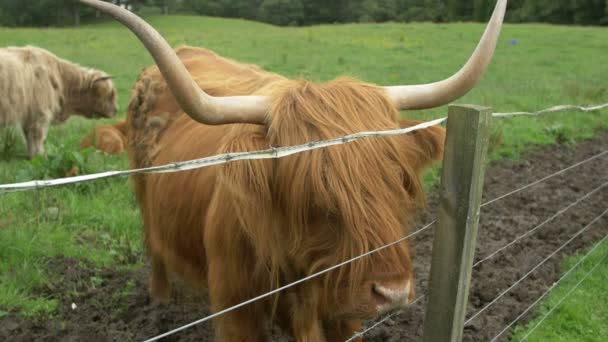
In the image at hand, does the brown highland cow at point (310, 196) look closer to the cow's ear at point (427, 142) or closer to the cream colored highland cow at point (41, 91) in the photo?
the cow's ear at point (427, 142)

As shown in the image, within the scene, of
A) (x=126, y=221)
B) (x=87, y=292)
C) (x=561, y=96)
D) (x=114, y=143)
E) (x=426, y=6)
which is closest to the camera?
(x=87, y=292)

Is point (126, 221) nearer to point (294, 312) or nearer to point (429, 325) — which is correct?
point (294, 312)

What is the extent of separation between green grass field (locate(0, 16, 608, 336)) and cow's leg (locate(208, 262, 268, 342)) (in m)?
1.67

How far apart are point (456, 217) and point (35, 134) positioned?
720 cm

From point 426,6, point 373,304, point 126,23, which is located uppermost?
point 426,6

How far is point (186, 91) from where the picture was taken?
1.68 meters

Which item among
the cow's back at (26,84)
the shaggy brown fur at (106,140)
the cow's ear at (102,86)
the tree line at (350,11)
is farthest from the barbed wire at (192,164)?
the tree line at (350,11)

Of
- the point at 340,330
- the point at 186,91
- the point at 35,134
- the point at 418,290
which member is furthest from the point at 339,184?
the point at 35,134

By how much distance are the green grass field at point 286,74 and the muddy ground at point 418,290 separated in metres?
0.18

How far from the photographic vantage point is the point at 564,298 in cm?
378

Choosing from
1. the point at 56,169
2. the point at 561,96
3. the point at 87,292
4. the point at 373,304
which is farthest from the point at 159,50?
the point at 561,96

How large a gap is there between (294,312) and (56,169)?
3979 mm

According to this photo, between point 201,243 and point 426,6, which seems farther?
point 426,6

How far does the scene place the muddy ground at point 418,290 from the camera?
10.9 feet
